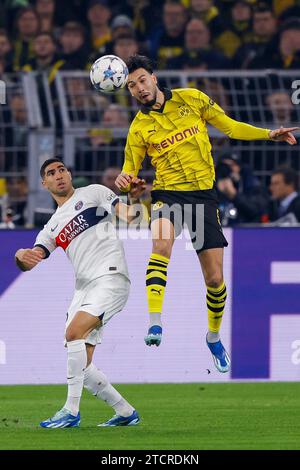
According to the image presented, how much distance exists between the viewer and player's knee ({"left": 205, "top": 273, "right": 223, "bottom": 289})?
11844 mm

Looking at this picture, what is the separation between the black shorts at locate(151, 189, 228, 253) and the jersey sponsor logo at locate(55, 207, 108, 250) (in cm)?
60

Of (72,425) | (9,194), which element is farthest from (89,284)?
(9,194)

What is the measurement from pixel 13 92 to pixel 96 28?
→ 8.40ft

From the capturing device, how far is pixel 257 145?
52.1ft

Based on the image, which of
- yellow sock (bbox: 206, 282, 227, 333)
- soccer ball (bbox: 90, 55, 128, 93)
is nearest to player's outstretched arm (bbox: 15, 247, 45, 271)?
soccer ball (bbox: 90, 55, 128, 93)

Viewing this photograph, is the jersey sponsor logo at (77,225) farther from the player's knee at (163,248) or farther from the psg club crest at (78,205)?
the player's knee at (163,248)

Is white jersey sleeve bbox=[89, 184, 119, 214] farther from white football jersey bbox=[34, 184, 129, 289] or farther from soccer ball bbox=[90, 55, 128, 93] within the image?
soccer ball bbox=[90, 55, 128, 93]

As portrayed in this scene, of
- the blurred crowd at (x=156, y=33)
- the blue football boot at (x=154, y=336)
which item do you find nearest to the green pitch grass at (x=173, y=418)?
the blue football boot at (x=154, y=336)

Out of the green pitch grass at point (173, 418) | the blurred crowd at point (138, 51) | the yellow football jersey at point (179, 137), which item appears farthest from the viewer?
the blurred crowd at point (138, 51)

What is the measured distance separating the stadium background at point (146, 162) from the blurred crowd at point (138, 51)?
18 mm

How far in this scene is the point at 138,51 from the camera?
57.0 feet

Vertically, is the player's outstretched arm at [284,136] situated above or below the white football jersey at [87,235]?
above

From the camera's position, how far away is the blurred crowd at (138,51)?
50.4ft

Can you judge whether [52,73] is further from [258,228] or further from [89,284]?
[89,284]
